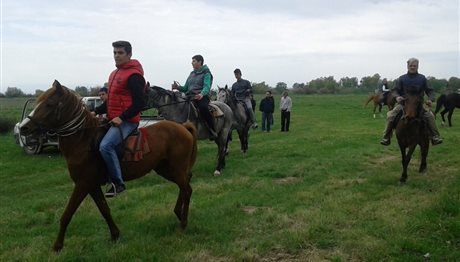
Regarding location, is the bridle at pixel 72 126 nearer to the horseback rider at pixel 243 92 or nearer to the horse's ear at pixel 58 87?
the horse's ear at pixel 58 87

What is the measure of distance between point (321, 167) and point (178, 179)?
5.52m

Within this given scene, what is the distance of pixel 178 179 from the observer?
633 centimetres

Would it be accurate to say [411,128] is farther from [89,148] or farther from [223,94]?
[89,148]

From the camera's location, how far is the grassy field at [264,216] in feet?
17.8

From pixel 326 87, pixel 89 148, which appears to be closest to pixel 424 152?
pixel 89 148

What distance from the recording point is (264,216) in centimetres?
684

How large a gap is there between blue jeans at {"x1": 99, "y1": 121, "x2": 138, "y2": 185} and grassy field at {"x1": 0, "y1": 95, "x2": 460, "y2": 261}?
91 centimetres

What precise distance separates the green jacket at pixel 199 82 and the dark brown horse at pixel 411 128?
426 cm

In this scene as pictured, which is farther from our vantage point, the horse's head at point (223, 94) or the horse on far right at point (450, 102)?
the horse on far right at point (450, 102)

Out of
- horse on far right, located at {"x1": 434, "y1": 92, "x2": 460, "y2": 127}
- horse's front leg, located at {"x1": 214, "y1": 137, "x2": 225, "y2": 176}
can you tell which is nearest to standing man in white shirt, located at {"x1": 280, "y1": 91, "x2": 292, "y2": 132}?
horse on far right, located at {"x1": 434, "y1": 92, "x2": 460, "y2": 127}

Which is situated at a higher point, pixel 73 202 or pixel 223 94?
pixel 223 94

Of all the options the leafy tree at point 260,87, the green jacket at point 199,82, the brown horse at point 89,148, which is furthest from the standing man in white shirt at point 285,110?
the leafy tree at point 260,87

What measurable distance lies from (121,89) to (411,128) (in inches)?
247

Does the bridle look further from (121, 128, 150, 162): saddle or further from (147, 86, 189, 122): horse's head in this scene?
(147, 86, 189, 122): horse's head
